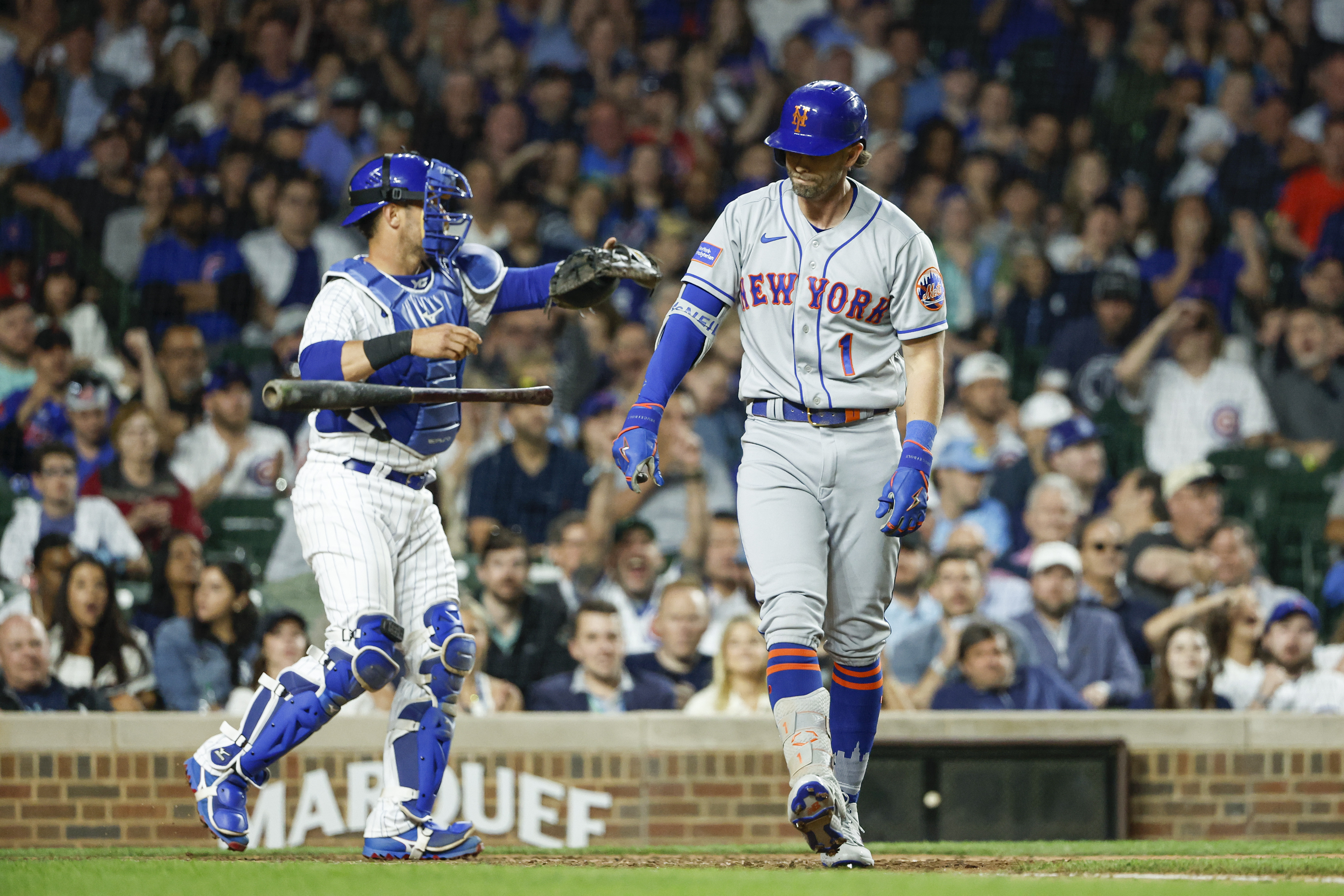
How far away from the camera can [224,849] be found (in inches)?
209

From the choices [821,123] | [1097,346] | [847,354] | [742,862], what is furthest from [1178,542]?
[821,123]

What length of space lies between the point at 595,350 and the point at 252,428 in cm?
184

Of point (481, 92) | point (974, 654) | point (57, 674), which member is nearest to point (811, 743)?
point (974, 654)

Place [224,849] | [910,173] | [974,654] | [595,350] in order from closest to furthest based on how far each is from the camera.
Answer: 1. [224,849]
2. [974,654]
3. [595,350]
4. [910,173]

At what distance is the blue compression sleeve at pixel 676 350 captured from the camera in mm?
4570

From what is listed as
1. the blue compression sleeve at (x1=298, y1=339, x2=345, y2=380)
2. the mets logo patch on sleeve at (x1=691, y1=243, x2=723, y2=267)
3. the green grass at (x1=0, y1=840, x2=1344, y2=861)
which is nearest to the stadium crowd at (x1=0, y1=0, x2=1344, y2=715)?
the green grass at (x1=0, y1=840, x2=1344, y2=861)

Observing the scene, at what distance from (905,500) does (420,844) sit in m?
1.60

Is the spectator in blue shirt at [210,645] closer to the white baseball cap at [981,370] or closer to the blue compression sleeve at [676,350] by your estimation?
the blue compression sleeve at [676,350]

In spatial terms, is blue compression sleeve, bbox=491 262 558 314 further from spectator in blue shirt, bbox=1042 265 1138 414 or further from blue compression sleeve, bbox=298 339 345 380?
spectator in blue shirt, bbox=1042 265 1138 414

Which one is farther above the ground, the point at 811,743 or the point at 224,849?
the point at 811,743

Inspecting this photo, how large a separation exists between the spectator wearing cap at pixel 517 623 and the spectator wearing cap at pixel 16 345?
277 centimetres

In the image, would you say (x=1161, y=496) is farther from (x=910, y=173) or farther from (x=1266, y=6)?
(x=1266, y=6)

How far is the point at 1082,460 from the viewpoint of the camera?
8562 mm

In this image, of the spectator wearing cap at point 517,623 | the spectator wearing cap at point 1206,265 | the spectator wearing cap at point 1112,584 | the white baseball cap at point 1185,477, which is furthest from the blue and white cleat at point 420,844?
the spectator wearing cap at point 1206,265
